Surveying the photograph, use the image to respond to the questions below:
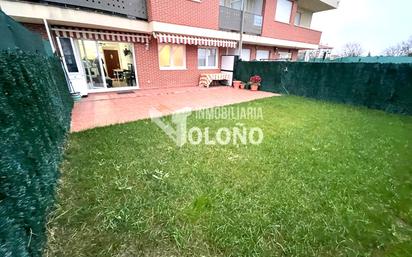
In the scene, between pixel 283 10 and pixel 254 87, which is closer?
pixel 254 87

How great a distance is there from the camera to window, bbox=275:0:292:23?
16.2 m

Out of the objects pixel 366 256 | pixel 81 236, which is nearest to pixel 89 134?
pixel 81 236

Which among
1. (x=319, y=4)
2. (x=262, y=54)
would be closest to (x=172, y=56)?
(x=262, y=54)

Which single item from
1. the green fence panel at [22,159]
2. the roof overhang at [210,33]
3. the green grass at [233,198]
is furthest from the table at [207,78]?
the green fence panel at [22,159]

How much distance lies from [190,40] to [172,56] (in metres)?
1.65

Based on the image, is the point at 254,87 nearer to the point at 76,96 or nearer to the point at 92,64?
the point at 92,64

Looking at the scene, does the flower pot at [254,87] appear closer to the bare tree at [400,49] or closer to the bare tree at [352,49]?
the bare tree at [400,49]

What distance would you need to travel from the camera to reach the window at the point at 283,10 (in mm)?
16248

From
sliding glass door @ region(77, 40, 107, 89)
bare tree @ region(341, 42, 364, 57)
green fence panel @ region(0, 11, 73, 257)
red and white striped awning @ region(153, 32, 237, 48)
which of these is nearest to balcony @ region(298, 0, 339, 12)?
red and white striped awning @ region(153, 32, 237, 48)

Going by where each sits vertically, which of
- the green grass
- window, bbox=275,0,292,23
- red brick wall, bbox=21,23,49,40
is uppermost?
window, bbox=275,0,292,23

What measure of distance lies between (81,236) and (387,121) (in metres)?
9.77

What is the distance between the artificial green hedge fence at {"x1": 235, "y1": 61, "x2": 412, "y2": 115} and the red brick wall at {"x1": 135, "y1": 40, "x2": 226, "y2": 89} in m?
4.48

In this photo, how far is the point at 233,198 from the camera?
9.41 ft

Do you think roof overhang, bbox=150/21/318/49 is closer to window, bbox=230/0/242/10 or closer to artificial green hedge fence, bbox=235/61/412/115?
window, bbox=230/0/242/10
